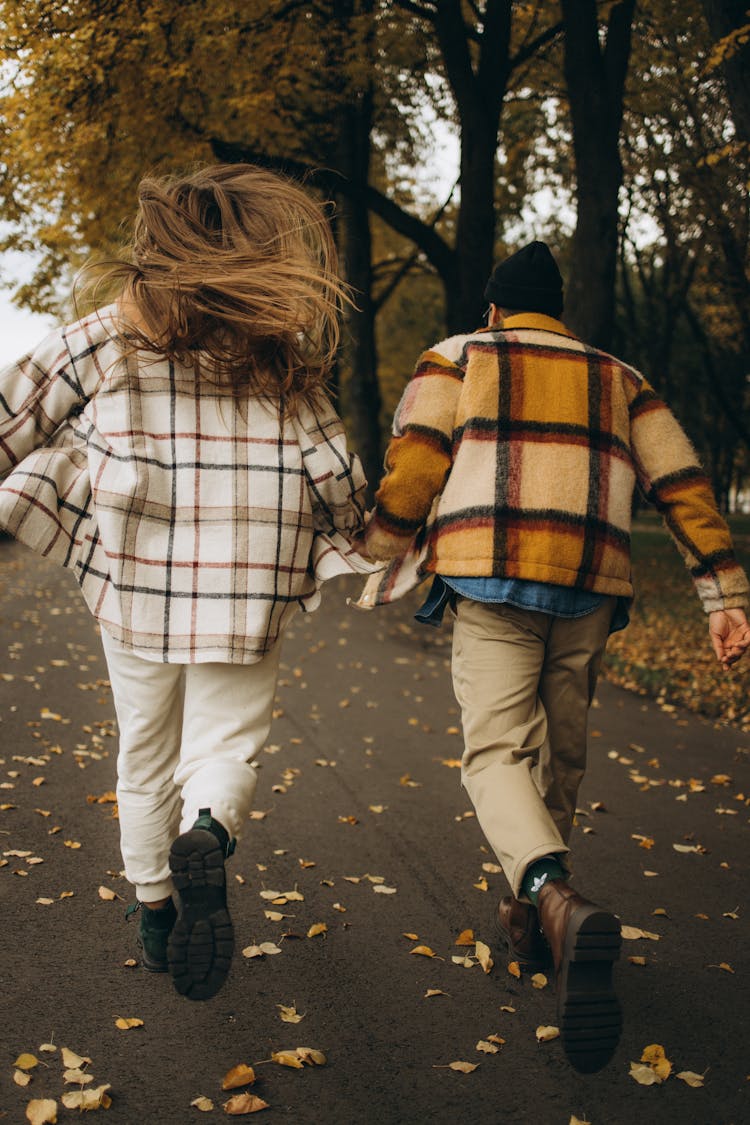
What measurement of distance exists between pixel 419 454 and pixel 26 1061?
2.04m

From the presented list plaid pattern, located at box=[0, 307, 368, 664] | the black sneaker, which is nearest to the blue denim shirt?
plaid pattern, located at box=[0, 307, 368, 664]

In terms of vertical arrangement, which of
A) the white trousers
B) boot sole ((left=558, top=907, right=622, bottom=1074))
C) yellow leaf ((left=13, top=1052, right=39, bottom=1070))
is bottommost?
yellow leaf ((left=13, top=1052, right=39, bottom=1070))

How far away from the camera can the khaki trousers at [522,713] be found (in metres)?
3.22

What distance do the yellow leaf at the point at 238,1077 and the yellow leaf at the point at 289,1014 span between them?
0.35 metres

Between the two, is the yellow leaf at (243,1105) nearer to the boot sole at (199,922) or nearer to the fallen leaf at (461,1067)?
the boot sole at (199,922)

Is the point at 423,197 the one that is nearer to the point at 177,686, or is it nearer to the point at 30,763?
the point at 30,763

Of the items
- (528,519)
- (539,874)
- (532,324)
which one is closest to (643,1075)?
(539,874)

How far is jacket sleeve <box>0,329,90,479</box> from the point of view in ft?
10.6

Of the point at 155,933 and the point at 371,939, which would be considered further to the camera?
the point at 371,939

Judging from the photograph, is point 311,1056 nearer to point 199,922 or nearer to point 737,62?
point 199,922

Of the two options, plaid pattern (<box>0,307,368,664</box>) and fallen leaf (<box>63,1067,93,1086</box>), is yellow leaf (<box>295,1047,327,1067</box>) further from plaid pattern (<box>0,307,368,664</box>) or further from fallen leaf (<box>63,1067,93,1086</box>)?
plaid pattern (<box>0,307,368,664</box>)

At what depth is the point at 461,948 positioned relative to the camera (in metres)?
3.96

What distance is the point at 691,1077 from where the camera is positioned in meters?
3.12

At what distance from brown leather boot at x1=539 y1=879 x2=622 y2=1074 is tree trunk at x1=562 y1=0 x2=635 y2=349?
8.92m
